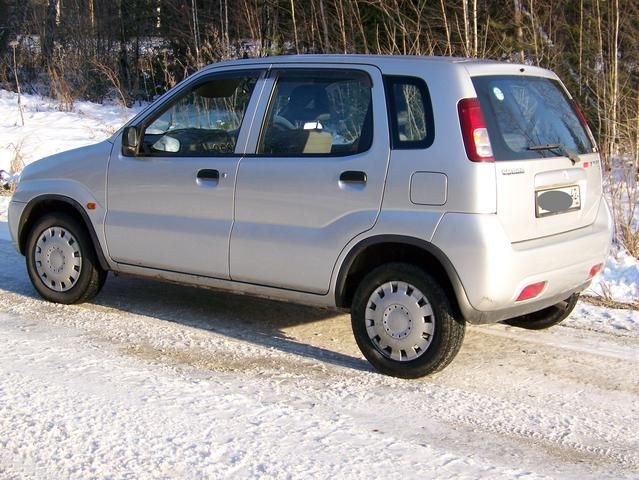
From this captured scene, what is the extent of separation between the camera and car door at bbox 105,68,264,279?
18.8ft

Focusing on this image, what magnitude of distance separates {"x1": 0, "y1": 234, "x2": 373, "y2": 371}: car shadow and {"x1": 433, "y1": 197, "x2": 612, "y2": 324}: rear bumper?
0.94m

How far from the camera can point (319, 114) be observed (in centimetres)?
547

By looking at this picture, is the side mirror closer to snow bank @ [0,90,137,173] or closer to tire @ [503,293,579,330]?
tire @ [503,293,579,330]

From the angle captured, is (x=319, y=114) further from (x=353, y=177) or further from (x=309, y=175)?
(x=353, y=177)

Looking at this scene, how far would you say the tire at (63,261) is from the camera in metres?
6.54

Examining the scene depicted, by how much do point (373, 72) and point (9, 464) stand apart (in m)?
2.97

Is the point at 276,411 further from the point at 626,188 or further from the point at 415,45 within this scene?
the point at 415,45

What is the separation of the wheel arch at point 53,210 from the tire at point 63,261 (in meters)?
0.06

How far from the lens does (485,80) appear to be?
16.5ft

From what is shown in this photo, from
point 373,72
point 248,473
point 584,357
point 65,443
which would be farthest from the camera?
point 584,357

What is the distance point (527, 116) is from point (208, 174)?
2.09 metres

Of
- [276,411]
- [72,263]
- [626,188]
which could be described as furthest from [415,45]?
[276,411]

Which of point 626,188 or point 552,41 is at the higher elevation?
point 552,41

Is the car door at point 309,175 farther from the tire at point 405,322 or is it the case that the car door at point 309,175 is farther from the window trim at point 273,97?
the tire at point 405,322
